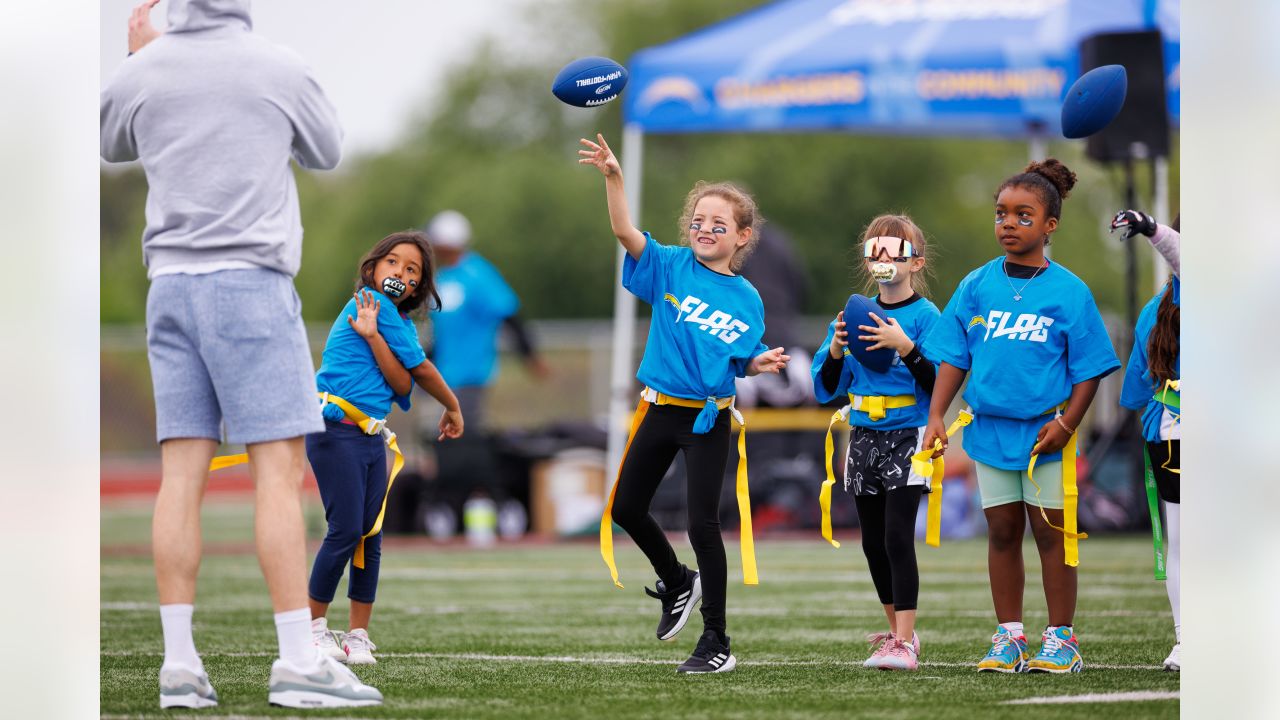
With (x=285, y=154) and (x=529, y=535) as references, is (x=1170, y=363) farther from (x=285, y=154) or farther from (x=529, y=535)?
(x=529, y=535)

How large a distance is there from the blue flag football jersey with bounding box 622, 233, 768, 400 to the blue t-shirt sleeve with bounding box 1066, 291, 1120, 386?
1.05 m

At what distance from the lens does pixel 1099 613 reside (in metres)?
6.73

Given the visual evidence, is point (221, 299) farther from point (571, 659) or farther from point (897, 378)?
point (897, 378)

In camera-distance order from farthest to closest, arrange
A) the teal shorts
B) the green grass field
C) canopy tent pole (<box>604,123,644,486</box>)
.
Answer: canopy tent pole (<box>604,123,644,486</box>) → the teal shorts → the green grass field

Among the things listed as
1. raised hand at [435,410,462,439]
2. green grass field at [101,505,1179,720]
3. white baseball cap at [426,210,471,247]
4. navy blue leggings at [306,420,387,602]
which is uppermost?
white baseball cap at [426,210,471,247]

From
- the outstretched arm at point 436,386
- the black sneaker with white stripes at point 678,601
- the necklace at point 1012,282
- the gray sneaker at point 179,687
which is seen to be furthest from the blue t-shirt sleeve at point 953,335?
the gray sneaker at point 179,687

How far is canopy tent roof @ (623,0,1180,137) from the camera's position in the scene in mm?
11484

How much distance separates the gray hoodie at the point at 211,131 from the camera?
4152 millimetres

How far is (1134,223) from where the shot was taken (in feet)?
15.3

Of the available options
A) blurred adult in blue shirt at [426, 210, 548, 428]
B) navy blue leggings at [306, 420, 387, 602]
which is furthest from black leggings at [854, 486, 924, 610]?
blurred adult in blue shirt at [426, 210, 548, 428]

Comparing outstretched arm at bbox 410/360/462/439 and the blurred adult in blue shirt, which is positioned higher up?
the blurred adult in blue shirt

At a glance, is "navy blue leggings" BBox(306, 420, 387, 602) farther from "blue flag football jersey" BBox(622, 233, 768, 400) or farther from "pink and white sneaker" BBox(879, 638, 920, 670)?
"pink and white sneaker" BBox(879, 638, 920, 670)

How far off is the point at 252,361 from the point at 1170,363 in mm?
3100
